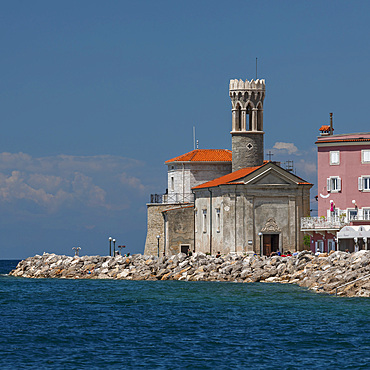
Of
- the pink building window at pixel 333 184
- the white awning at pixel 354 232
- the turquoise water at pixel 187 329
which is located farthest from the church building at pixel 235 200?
the turquoise water at pixel 187 329

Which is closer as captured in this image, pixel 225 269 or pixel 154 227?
pixel 225 269

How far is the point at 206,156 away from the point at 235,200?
11143mm

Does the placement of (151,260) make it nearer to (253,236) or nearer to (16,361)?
(253,236)

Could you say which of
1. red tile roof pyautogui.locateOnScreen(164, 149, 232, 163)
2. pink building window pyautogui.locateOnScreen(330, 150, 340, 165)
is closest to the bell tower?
red tile roof pyautogui.locateOnScreen(164, 149, 232, 163)

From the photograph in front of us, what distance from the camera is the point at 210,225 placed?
6550 centimetres

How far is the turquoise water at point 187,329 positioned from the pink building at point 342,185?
33.2 ft

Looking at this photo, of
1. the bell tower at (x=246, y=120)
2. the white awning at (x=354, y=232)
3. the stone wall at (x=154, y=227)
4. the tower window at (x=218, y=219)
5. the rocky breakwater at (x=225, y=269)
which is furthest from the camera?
the stone wall at (x=154, y=227)

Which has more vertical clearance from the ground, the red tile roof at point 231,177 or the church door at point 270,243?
the red tile roof at point 231,177

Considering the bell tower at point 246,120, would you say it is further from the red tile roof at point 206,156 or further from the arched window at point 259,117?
the red tile roof at point 206,156

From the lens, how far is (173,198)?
7325 centimetres

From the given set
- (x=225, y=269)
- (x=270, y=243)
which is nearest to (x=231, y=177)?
(x=270, y=243)

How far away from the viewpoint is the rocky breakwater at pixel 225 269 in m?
45.2

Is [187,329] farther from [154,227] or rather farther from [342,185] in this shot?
[154,227]

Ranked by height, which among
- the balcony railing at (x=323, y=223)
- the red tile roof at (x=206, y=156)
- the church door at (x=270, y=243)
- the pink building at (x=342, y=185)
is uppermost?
the red tile roof at (x=206, y=156)
